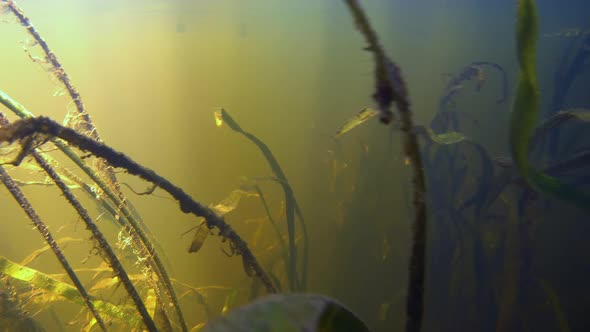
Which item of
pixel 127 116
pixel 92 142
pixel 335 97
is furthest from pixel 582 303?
A: pixel 127 116

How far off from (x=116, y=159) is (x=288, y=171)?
1987mm

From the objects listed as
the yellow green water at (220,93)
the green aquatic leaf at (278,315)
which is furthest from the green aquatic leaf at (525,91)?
the yellow green water at (220,93)

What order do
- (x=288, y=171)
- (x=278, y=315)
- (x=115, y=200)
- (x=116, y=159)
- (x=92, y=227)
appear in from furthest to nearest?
(x=288, y=171) → (x=115, y=200) → (x=92, y=227) → (x=116, y=159) → (x=278, y=315)

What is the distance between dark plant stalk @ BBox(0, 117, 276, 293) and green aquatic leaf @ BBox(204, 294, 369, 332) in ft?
1.39

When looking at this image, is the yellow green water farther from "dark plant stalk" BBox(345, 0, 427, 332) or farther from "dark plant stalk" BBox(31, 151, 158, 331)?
"dark plant stalk" BBox(345, 0, 427, 332)

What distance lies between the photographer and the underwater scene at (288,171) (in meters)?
0.61

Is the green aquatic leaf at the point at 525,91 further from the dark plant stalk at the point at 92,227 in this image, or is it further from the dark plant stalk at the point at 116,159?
the dark plant stalk at the point at 92,227

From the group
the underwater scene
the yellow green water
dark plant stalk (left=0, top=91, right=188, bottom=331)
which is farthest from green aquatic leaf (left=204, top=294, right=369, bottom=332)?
the yellow green water

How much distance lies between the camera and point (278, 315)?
0.35 meters

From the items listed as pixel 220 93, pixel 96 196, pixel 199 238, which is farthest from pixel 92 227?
pixel 220 93

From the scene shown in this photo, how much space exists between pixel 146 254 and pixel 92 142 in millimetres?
600

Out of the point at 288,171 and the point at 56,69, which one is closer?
the point at 56,69

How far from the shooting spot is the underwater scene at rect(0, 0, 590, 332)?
61cm

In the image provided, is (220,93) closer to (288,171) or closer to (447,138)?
(288,171)
